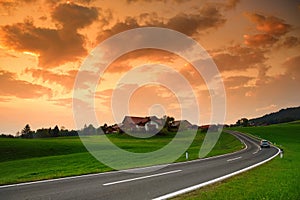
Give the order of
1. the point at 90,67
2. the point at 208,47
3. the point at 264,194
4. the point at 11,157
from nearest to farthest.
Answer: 1. the point at 264,194
2. the point at 90,67
3. the point at 208,47
4. the point at 11,157

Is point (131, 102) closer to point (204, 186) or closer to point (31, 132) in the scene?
point (204, 186)

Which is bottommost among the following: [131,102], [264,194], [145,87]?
[264,194]

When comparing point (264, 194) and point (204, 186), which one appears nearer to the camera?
point (264, 194)

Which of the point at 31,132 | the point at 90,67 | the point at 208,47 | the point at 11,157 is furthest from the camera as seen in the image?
the point at 31,132

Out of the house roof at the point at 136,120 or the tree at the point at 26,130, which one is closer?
the house roof at the point at 136,120

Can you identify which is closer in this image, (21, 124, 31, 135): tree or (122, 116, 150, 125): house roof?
(122, 116, 150, 125): house roof

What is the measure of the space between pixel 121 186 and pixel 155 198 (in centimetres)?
238

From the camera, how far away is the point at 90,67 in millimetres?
28047

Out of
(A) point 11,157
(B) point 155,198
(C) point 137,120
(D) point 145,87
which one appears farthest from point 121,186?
(C) point 137,120

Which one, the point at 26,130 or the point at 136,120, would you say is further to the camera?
the point at 26,130

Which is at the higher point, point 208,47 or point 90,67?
point 208,47

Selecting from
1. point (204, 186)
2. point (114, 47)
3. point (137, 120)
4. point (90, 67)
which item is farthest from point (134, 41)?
point (137, 120)

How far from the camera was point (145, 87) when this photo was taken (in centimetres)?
3828

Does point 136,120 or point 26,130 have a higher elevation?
point 26,130
